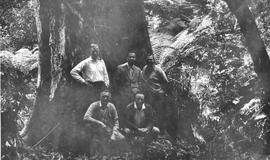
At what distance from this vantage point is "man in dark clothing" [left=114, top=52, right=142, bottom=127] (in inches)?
439

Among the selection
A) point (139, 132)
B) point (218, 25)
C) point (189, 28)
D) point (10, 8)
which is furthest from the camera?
point (189, 28)

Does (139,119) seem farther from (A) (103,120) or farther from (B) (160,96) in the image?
(B) (160,96)

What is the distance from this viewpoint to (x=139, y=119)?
10312 mm

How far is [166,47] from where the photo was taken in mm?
13703

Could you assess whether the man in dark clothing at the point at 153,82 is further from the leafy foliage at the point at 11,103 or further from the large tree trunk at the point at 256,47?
the leafy foliage at the point at 11,103

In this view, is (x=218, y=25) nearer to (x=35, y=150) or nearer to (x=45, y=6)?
(x=45, y=6)

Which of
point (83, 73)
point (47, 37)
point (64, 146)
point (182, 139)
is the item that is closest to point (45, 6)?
point (47, 37)

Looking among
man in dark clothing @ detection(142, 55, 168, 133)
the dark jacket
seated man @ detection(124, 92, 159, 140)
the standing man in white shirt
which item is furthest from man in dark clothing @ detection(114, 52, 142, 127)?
the standing man in white shirt

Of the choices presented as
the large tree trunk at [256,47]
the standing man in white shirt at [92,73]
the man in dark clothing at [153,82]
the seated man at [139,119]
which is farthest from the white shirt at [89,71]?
the large tree trunk at [256,47]

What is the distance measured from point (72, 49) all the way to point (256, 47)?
3893mm

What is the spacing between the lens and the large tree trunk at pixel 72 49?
1062 cm

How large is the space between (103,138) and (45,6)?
3.59 metres

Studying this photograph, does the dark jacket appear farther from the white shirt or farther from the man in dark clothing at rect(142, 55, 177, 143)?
the white shirt

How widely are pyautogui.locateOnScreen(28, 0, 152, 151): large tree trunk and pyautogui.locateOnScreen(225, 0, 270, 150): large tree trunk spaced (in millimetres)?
2379
